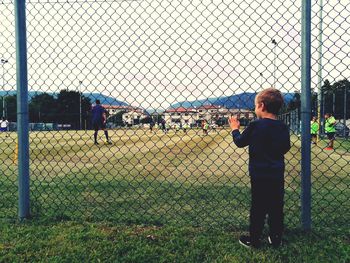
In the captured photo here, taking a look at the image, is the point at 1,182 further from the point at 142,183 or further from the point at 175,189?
the point at 175,189

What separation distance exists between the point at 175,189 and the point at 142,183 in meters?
0.73

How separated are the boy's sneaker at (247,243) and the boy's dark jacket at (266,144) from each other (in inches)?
21.8

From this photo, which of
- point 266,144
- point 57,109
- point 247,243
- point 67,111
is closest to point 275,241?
point 247,243

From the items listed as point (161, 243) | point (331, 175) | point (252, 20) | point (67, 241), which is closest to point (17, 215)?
point (67, 241)

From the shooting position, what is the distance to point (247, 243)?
10.5ft

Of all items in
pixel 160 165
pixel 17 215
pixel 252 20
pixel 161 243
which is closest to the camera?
pixel 161 243

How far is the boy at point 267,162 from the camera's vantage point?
3119 mm

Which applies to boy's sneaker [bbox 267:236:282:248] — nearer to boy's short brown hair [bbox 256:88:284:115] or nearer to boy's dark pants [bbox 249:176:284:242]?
boy's dark pants [bbox 249:176:284:242]

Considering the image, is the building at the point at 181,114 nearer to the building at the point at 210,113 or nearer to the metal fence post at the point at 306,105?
the building at the point at 210,113

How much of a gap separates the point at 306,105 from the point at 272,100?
41cm

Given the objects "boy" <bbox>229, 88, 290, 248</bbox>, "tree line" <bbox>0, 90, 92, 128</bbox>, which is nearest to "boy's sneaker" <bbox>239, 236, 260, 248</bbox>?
"boy" <bbox>229, 88, 290, 248</bbox>

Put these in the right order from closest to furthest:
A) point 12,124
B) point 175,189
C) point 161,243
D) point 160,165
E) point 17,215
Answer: point 161,243 → point 17,215 → point 175,189 → point 160,165 → point 12,124

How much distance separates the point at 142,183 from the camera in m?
6.25

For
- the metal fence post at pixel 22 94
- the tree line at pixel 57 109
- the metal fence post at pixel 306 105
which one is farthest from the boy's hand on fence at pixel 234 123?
the tree line at pixel 57 109
